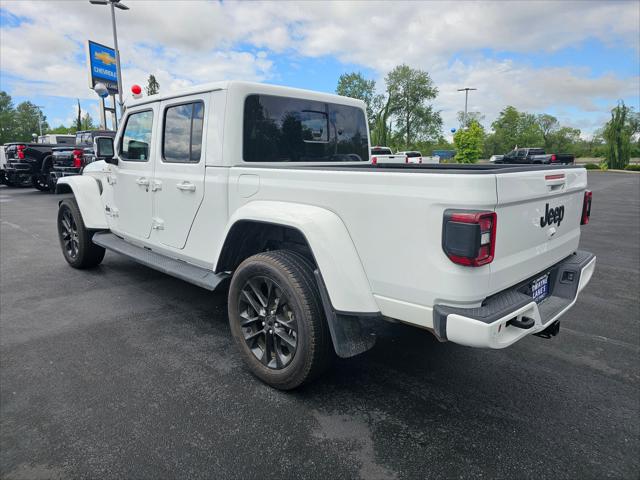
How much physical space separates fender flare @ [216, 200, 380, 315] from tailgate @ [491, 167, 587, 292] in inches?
26.7

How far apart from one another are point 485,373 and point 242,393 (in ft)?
5.68

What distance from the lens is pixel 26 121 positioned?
8669cm

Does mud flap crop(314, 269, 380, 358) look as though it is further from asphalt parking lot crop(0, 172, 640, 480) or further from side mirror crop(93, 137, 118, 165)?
side mirror crop(93, 137, 118, 165)

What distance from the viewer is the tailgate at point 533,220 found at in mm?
2123

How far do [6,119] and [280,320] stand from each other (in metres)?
102

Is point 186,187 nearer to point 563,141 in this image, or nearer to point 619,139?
point 619,139

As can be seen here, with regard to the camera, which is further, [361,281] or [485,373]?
[485,373]

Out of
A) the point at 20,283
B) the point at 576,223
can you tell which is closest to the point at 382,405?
the point at 576,223

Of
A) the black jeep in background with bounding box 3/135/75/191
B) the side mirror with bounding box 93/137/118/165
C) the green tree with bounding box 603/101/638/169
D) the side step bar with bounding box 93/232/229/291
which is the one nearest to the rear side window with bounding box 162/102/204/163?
the side step bar with bounding box 93/232/229/291

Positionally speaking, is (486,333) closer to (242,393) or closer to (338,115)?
(242,393)

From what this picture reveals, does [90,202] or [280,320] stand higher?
[90,202]

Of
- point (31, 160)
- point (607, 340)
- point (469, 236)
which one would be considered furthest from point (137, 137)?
point (31, 160)

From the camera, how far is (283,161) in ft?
11.6

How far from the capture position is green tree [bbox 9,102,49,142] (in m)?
84.0
